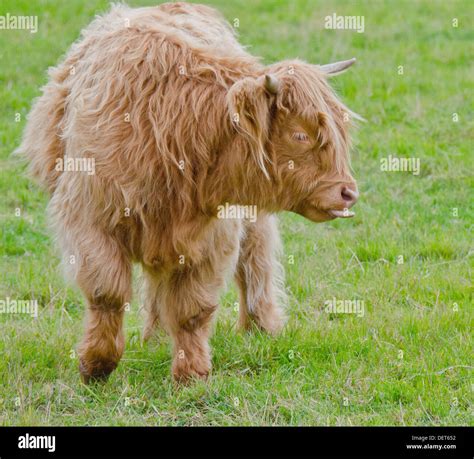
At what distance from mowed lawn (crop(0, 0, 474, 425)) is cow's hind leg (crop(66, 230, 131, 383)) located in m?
0.16

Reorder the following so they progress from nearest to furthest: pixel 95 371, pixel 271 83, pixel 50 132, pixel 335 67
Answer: pixel 271 83
pixel 335 67
pixel 95 371
pixel 50 132

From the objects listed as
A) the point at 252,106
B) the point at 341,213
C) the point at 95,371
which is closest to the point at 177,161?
the point at 252,106

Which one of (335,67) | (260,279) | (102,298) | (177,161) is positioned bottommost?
(102,298)

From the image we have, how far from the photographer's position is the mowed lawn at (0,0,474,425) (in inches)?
212

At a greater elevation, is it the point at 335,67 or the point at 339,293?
the point at 335,67

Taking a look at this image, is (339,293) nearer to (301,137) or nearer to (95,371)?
(95,371)

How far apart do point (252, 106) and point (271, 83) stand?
0.14 m

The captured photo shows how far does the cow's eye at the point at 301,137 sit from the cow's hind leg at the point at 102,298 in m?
1.06

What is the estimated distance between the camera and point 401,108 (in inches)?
416

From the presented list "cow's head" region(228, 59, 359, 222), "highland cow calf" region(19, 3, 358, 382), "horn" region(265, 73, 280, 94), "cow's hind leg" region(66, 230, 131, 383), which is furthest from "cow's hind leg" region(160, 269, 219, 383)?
"horn" region(265, 73, 280, 94)

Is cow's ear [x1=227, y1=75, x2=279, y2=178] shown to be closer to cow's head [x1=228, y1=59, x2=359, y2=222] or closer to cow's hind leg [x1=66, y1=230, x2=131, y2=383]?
cow's head [x1=228, y1=59, x2=359, y2=222]

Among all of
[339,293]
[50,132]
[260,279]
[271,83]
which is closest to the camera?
[271,83]

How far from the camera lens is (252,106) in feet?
16.1

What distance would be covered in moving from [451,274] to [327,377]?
186 cm
